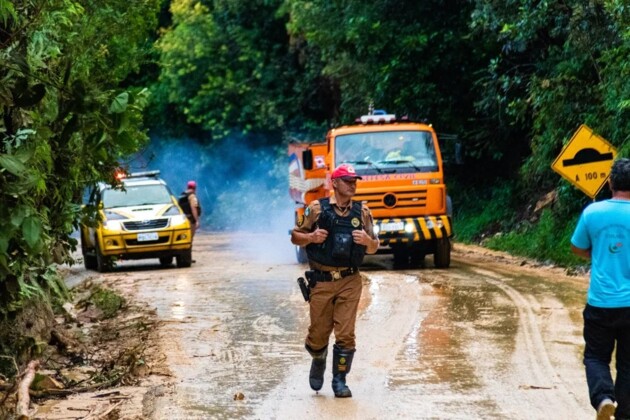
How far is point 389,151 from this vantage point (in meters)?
21.2

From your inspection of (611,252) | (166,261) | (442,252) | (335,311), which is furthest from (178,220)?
(611,252)

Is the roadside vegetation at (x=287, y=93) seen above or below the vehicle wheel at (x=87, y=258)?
above

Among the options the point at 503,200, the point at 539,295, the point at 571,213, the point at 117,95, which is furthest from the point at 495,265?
the point at 117,95

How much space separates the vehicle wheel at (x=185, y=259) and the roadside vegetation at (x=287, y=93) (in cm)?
482

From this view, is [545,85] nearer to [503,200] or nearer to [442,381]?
[503,200]

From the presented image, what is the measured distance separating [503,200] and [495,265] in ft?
27.6

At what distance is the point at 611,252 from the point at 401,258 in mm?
15164

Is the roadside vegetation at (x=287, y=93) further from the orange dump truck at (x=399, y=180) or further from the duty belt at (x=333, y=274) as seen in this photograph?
the duty belt at (x=333, y=274)

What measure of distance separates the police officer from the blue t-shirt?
2.10 meters

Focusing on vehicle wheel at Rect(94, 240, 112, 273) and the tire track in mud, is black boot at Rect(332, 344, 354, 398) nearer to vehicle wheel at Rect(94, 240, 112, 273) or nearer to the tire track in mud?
the tire track in mud

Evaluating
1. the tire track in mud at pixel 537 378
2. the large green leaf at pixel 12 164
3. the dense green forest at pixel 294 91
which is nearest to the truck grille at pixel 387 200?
the dense green forest at pixel 294 91

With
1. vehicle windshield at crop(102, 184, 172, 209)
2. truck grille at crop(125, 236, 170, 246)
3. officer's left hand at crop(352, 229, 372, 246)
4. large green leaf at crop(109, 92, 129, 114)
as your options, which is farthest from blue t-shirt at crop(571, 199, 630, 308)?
vehicle windshield at crop(102, 184, 172, 209)

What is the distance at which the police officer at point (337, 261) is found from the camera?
9.10 metres

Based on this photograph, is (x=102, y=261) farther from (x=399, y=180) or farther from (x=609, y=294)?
(x=609, y=294)
